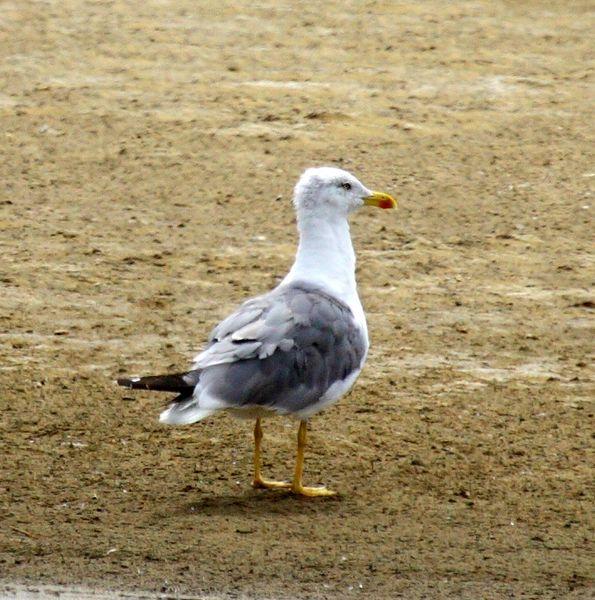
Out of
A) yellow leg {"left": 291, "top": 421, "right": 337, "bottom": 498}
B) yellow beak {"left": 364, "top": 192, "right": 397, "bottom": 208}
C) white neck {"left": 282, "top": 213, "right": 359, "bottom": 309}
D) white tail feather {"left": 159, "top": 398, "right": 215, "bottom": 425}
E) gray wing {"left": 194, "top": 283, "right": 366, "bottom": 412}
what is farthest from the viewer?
yellow beak {"left": 364, "top": 192, "right": 397, "bottom": 208}

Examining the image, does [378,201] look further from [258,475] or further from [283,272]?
[283,272]

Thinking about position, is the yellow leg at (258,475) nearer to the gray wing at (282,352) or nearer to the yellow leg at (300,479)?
the yellow leg at (300,479)

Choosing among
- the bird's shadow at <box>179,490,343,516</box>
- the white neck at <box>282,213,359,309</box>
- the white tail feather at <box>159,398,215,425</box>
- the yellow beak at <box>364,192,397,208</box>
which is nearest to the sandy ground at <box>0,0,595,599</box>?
the bird's shadow at <box>179,490,343,516</box>

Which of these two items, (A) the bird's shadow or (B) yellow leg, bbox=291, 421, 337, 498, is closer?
(A) the bird's shadow

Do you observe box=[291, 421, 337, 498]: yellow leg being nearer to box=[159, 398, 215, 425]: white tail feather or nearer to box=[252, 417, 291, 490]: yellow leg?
box=[252, 417, 291, 490]: yellow leg

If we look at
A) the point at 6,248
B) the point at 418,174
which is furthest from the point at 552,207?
the point at 6,248

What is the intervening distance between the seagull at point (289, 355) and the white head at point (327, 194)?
8 centimetres

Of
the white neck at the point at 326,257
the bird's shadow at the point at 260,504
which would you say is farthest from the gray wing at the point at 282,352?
the bird's shadow at the point at 260,504

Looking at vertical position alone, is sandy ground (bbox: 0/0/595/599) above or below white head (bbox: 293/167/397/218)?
below

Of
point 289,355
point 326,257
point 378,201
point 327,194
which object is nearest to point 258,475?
point 289,355

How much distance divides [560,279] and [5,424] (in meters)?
3.67

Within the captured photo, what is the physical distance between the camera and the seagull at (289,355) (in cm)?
693

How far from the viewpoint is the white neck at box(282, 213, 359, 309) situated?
7.54 meters

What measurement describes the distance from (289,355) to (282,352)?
1.4 inches
